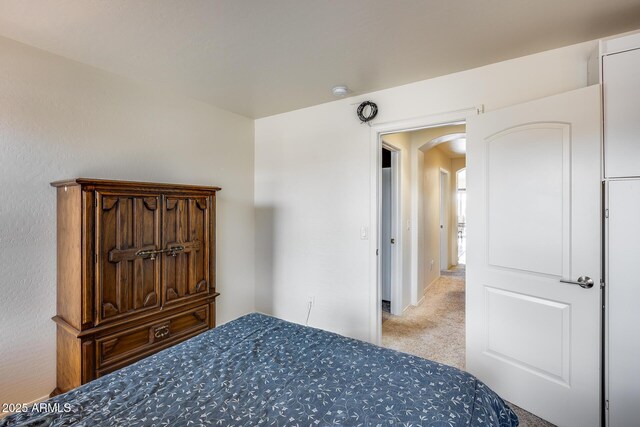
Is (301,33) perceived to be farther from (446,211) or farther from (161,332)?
(446,211)

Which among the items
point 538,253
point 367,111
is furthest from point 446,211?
point 538,253

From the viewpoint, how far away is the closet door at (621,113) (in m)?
1.54

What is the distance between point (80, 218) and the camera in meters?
1.76

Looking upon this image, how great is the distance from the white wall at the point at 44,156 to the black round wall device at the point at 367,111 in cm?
168

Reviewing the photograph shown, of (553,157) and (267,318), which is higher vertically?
(553,157)

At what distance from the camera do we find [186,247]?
90.4 inches

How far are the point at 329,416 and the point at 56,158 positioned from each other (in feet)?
7.60

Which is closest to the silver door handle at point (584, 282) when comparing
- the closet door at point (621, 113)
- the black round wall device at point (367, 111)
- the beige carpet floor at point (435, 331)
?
the closet door at point (621, 113)

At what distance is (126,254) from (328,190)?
178cm

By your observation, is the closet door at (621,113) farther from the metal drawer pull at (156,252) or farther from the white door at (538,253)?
the metal drawer pull at (156,252)

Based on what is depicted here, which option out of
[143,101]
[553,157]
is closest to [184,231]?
[143,101]

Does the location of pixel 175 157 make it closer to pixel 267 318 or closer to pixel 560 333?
Result: pixel 267 318

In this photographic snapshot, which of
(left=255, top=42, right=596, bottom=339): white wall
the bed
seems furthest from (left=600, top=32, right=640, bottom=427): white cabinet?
the bed

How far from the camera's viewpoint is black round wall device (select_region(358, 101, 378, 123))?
8.69 ft
